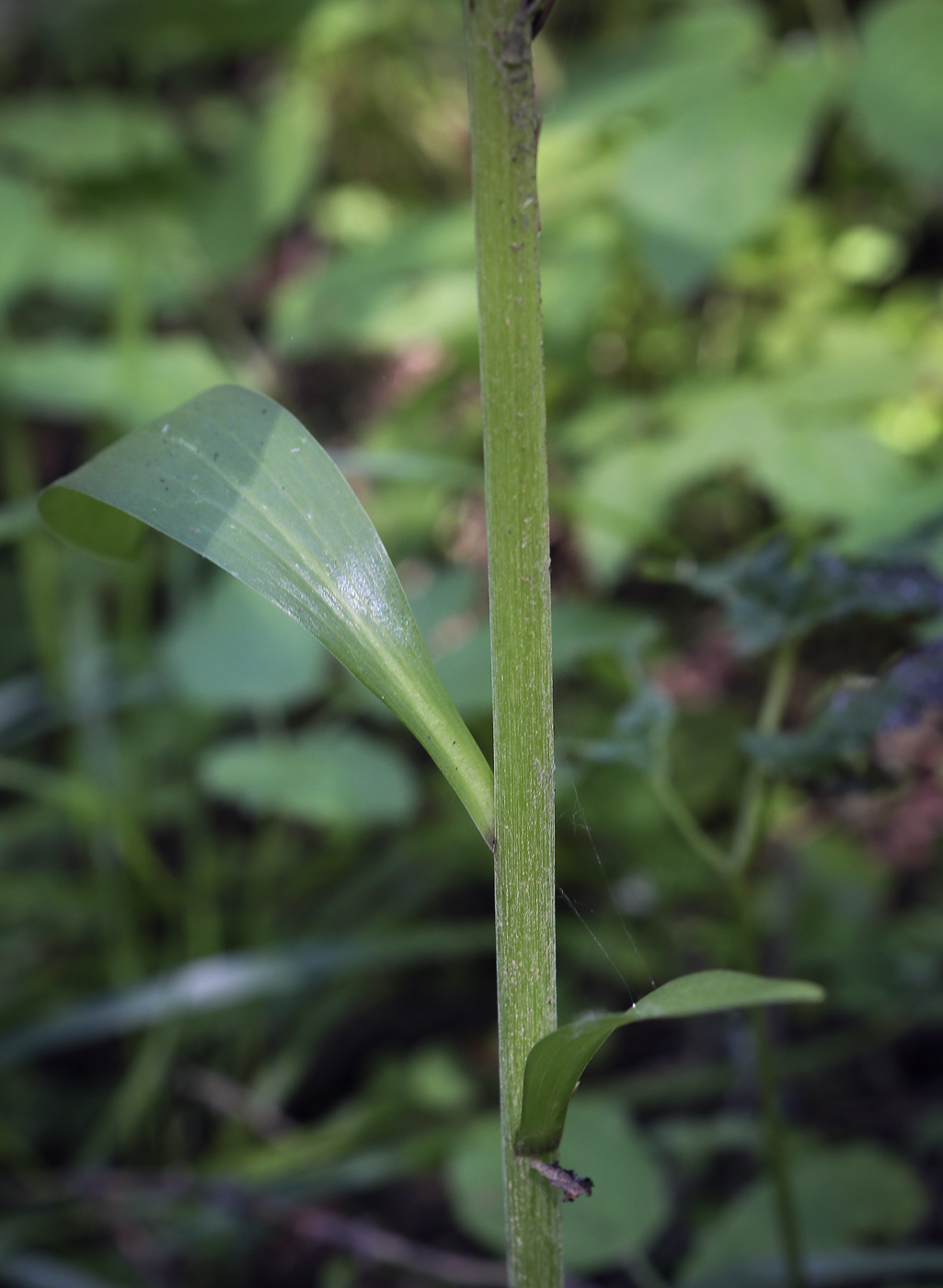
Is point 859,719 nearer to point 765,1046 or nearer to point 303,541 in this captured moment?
point 765,1046

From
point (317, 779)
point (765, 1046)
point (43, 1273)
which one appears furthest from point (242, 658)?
point (765, 1046)

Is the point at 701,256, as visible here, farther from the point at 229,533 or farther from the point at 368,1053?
the point at 368,1053

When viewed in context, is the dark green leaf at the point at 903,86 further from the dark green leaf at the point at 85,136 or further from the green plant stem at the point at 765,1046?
the dark green leaf at the point at 85,136

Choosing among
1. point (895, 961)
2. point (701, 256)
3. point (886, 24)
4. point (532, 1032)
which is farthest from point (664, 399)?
point (532, 1032)

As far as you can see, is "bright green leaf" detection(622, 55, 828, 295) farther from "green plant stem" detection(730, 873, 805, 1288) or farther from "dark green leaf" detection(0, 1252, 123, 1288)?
"dark green leaf" detection(0, 1252, 123, 1288)

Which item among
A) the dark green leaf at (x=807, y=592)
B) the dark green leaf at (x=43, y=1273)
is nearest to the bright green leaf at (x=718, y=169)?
the dark green leaf at (x=807, y=592)

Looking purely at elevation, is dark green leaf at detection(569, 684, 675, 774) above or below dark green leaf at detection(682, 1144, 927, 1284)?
above

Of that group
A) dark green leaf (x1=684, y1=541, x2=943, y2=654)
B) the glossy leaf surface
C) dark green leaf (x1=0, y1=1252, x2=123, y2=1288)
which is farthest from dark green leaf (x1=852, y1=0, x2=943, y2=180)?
dark green leaf (x1=0, y1=1252, x2=123, y2=1288)
